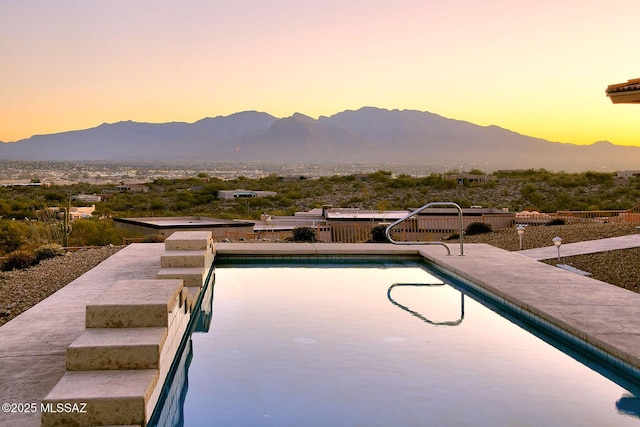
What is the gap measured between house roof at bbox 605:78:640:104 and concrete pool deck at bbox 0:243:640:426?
126 inches

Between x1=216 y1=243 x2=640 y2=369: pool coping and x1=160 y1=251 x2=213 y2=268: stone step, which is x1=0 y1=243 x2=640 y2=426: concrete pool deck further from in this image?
x1=160 y1=251 x2=213 y2=268: stone step

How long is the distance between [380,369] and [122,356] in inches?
89.9

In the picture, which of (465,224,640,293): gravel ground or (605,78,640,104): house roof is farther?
(605,78,640,104): house roof

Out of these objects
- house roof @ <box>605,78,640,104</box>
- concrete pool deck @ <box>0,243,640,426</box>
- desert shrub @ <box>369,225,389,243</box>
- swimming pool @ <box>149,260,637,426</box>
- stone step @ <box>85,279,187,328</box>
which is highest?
house roof @ <box>605,78,640,104</box>

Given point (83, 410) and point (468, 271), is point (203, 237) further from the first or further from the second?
point (83, 410)

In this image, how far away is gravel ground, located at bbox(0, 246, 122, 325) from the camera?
294 inches

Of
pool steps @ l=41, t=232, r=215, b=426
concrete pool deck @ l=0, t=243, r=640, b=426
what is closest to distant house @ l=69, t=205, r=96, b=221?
concrete pool deck @ l=0, t=243, r=640, b=426

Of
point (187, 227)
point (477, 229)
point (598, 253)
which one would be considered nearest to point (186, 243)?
point (598, 253)

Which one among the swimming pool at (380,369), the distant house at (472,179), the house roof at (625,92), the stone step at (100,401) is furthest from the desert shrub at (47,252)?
the distant house at (472,179)

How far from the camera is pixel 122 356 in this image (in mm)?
4145

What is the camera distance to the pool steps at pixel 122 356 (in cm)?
366

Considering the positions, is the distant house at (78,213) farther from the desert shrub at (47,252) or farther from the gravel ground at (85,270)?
the gravel ground at (85,270)

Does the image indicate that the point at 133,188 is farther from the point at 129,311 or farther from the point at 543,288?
the point at 129,311

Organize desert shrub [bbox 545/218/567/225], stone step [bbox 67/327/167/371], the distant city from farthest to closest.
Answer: the distant city
desert shrub [bbox 545/218/567/225]
stone step [bbox 67/327/167/371]
